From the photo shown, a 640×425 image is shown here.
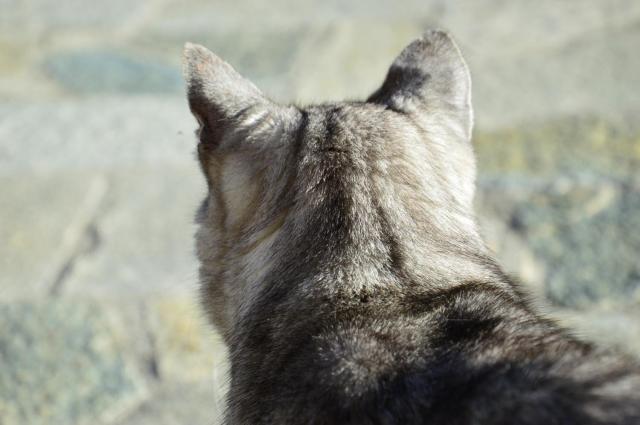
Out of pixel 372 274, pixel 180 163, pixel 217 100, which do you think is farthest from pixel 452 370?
pixel 180 163

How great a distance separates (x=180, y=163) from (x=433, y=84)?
2.51 m

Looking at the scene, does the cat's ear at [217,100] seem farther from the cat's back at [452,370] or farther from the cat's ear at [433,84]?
the cat's back at [452,370]

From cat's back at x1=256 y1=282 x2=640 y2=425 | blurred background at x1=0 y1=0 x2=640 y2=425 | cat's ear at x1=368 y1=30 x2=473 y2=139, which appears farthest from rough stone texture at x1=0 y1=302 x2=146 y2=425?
cat's back at x1=256 y1=282 x2=640 y2=425

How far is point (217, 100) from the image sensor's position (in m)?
2.14

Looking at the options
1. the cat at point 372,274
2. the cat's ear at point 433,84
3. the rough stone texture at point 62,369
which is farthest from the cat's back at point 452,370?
the rough stone texture at point 62,369

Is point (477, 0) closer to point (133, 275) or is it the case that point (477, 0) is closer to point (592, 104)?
point (592, 104)

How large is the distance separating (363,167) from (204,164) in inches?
21.5

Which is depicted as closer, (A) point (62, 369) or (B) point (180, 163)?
(A) point (62, 369)

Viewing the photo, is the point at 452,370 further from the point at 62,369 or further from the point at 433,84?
the point at 62,369

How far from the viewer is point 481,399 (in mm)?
1281

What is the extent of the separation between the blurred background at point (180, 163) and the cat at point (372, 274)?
60cm

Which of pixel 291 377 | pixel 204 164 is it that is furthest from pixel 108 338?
pixel 291 377

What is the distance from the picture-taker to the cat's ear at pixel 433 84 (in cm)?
220

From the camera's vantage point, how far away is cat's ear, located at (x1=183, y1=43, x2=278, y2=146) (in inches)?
83.3
